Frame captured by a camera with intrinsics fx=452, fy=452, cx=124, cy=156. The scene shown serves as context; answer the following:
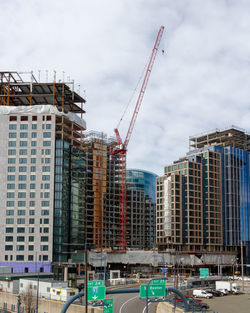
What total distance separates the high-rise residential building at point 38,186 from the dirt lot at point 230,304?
75.1 meters

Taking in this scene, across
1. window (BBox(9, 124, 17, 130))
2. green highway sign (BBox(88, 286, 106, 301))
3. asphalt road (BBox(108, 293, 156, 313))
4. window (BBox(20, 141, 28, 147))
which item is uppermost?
window (BBox(9, 124, 17, 130))

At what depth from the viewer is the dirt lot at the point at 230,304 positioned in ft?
315

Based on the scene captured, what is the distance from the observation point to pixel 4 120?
18400 cm

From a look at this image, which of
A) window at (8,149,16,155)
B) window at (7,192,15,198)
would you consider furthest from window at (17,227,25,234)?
window at (8,149,16,155)

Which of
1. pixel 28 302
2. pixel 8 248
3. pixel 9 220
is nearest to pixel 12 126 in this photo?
pixel 9 220

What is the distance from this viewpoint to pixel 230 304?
106 metres

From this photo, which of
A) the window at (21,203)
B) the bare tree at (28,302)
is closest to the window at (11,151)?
the window at (21,203)

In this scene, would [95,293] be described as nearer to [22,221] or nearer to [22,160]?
[22,221]

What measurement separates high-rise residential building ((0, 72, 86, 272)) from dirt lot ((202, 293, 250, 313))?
2959 inches

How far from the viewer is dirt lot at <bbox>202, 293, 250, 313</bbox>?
315 ft

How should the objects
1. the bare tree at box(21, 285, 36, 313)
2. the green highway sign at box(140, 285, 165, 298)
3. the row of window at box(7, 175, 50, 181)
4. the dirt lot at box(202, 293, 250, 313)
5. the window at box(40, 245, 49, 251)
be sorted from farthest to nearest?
the row of window at box(7, 175, 50, 181), the window at box(40, 245, 49, 251), the dirt lot at box(202, 293, 250, 313), the bare tree at box(21, 285, 36, 313), the green highway sign at box(140, 285, 165, 298)

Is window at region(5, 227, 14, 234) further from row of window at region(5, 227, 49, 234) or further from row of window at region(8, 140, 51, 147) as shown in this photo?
row of window at region(8, 140, 51, 147)

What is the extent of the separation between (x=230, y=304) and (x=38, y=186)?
95.7m

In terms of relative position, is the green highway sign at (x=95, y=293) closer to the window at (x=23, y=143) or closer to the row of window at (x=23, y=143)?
the row of window at (x=23, y=143)
